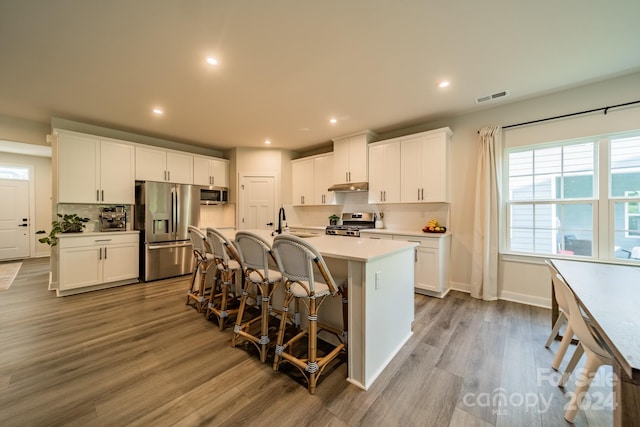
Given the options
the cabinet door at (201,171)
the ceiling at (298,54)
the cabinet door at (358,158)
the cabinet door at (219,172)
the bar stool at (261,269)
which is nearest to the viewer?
the ceiling at (298,54)

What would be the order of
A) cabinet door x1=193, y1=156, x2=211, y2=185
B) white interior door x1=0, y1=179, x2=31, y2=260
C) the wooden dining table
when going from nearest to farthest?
the wooden dining table → cabinet door x1=193, y1=156, x2=211, y2=185 → white interior door x1=0, y1=179, x2=31, y2=260

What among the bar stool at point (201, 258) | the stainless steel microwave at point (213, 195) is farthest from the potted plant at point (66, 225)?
the bar stool at point (201, 258)

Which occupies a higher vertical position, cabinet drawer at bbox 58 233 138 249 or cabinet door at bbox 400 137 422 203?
cabinet door at bbox 400 137 422 203

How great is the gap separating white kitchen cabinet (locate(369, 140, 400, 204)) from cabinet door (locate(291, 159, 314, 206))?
59.6 inches

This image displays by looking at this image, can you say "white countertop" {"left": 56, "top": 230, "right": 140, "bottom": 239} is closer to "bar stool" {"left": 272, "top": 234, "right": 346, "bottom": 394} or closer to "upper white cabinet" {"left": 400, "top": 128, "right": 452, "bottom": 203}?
"bar stool" {"left": 272, "top": 234, "right": 346, "bottom": 394}

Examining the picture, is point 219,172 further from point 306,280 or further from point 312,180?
point 306,280

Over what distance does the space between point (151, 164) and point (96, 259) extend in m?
1.81

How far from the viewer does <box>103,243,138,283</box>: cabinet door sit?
3873 mm

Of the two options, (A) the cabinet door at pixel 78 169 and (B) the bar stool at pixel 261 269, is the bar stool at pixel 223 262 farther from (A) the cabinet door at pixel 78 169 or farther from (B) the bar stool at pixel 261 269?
(A) the cabinet door at pixel 78 169

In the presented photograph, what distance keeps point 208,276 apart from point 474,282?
385 cm

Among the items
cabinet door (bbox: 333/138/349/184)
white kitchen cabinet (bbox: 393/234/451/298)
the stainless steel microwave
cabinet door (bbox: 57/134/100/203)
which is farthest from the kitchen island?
cabinet door (bbox: 57/134/100/203)

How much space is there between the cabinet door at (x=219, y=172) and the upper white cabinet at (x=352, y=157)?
2563 mm

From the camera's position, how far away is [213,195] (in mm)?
5297

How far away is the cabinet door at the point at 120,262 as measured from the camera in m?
3.87
